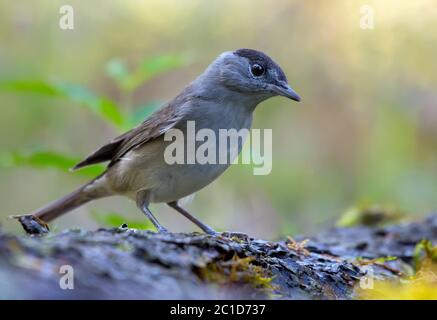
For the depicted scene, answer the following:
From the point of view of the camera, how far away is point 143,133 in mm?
5766

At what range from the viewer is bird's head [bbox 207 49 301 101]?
572 cm

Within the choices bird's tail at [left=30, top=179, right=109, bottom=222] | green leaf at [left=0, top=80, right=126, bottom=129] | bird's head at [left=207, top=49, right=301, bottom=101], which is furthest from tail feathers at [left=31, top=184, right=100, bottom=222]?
bird's head at [left=207, top=49, right=301, bottom=101]

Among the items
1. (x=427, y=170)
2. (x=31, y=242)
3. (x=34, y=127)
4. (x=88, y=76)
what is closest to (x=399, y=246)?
(x=31, y=242)

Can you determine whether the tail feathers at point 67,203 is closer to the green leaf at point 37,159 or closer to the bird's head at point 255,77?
the green leaf at point 37,159

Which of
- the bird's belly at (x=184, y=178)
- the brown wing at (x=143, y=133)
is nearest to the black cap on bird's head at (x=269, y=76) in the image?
the brown wing at (x=143, y=133)

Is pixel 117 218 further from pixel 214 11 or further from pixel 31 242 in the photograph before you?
pixel 214 11

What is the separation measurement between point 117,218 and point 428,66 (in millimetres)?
7943

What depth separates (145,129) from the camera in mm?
5805

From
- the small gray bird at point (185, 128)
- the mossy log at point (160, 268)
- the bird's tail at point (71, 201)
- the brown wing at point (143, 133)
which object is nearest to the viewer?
the mossy log at point (160, 268)

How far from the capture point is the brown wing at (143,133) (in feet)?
17.9

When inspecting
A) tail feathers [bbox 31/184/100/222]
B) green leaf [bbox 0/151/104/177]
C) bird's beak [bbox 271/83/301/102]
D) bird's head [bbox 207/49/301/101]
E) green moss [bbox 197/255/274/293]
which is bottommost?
tail feathers [bbox 31/184/100/222]

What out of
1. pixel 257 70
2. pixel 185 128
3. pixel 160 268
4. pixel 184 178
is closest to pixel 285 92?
pixel 257 70

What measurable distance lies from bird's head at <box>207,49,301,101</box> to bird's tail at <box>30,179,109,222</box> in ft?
5.71

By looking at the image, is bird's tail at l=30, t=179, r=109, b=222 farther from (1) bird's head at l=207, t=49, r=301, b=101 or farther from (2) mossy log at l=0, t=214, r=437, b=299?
(2) mossy log at l=0, t=214, r=437, b=299
